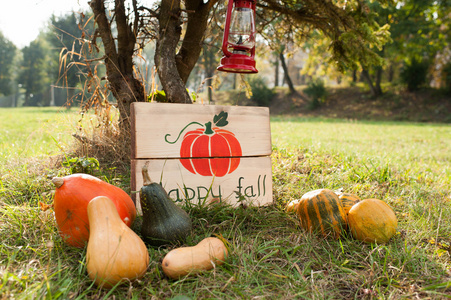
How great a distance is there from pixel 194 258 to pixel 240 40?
1.72 metres

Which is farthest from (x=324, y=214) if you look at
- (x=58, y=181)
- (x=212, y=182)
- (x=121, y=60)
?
(x=121, y=60)

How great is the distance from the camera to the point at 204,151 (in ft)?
8.21

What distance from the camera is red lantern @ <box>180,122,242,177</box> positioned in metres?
2.45

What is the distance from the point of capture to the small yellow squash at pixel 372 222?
191 cm

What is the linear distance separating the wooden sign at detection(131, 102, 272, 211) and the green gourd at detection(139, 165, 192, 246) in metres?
0.47

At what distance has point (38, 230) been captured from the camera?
1896 mm

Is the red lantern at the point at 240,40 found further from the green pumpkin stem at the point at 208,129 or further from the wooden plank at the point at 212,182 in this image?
the wooden plank at the point at 212,182

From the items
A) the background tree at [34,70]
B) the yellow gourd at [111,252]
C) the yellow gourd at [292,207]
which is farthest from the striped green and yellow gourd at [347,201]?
the background tree at [34,70]

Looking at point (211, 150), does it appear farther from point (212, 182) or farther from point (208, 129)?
point (212, 182)

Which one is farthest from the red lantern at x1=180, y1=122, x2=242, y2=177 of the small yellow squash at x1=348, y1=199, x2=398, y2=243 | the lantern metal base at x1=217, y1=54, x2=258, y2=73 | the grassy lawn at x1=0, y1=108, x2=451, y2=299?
the small yellow squash at x1=348, y1=199, x2=398, y2=243

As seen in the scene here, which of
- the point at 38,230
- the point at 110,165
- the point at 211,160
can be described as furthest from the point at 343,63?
the point at 38,230

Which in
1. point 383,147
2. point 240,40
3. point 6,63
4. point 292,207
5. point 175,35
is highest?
point 6,63

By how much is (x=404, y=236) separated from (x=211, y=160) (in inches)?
59.7

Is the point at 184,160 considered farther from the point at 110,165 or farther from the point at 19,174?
the point at 19,174
